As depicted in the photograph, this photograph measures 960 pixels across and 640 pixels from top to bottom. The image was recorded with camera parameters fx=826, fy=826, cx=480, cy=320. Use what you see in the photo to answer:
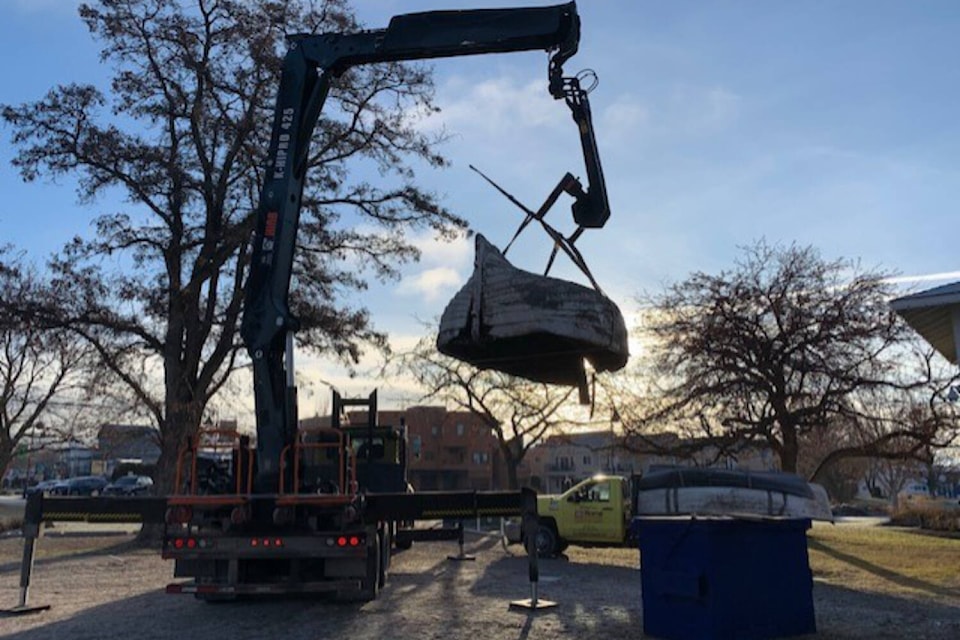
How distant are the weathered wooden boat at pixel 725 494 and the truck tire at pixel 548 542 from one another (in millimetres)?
1942

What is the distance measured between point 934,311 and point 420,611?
8642mm

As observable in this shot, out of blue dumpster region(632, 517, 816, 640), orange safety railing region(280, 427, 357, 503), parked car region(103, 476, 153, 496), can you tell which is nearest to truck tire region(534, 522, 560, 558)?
orange safety railing region(280, 427, 357, 503)

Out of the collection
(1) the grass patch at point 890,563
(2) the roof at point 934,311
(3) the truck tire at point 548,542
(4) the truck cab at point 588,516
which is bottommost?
(1) the grass patch at point 890,563

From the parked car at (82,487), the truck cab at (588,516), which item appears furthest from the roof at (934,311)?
the parked car at (82,487)

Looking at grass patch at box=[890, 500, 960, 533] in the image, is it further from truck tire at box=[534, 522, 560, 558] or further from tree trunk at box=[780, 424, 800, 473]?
truck tire at box=[534, 522, 560, 558]

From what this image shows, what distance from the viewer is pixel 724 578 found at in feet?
25.5

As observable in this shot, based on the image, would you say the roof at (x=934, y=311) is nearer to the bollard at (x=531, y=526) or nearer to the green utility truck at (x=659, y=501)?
the green utility truck at (x=659, y=501)

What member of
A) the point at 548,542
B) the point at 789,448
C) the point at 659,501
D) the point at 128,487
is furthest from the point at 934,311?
the point at 128,487

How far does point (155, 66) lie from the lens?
2091 centimetres

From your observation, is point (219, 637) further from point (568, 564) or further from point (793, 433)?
point (793, 433)

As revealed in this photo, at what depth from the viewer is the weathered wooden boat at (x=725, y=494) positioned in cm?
1756

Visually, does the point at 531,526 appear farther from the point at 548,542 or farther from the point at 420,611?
the point at 548,542

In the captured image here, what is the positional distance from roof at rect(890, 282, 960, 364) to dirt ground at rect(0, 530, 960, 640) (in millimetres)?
3924

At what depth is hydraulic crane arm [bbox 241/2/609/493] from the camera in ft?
32.5
